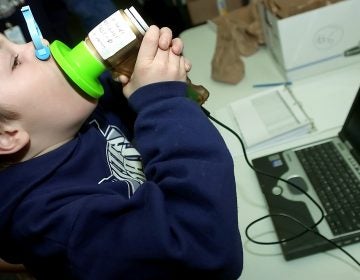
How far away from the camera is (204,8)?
1.82 m

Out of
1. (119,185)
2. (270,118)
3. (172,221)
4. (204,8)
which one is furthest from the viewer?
(204,8)

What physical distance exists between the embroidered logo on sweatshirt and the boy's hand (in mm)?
151

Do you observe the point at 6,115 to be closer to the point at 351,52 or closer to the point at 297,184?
the point at 297,184

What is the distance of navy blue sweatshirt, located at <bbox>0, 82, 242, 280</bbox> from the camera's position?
A: 1.63ft

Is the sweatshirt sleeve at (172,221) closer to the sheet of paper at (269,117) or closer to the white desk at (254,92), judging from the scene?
the white desk at (254,92)

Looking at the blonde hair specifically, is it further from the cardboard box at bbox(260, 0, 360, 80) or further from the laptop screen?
the cardboard box at bbox(260, 0, 360, 80)

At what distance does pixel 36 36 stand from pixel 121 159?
276 mm

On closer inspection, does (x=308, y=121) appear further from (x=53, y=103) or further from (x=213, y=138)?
(x=53, y=103)

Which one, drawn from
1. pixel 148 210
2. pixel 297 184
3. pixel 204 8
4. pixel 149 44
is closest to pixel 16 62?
pixel 149 44

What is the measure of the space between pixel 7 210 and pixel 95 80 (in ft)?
0.77

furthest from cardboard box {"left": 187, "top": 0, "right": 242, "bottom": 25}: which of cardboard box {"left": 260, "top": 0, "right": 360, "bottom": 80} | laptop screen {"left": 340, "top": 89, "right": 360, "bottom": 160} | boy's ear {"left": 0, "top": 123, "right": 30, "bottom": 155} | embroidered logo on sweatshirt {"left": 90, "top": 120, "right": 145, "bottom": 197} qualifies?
boy's ear {"left": 0, "top": 123, "right": 30, "bottom": 155}

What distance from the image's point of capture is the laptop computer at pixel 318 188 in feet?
2.25

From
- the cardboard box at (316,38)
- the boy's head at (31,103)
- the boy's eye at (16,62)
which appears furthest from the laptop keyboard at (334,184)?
the boy's eye at (16,62)

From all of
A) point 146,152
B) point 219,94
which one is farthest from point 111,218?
point 219,94
